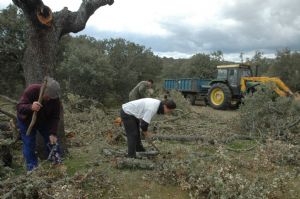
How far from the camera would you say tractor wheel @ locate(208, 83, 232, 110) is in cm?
1778

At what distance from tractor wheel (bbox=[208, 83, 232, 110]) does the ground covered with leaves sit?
7.55m

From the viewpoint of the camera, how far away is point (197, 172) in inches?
216

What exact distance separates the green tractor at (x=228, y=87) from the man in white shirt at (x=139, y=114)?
12.0 m

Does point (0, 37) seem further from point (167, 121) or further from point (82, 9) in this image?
point (82, 9)

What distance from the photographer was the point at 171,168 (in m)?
5.60

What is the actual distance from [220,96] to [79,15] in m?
12.9

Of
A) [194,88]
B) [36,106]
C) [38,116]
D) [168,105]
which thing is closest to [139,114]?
[168,105]

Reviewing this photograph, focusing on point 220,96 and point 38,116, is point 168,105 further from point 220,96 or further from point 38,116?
point 220,96

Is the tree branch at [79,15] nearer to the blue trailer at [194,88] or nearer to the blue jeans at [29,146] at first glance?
the blue jeans at [29,146]

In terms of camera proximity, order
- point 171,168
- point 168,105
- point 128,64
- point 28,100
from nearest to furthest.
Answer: point 28,100, point 171,168, point 168,105, point 128,64

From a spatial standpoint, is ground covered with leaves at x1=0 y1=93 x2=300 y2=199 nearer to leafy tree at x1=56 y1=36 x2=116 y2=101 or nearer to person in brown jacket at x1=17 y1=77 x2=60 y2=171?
person in brown jacket at x1=17 y1=77 x2=60 y2=171

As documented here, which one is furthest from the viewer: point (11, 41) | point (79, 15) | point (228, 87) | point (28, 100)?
point (11, 41)

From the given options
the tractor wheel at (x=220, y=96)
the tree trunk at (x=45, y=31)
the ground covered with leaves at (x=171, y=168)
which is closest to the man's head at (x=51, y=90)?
the ground covered with leaves at (x=171, y=168)

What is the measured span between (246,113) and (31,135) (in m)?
6.51
